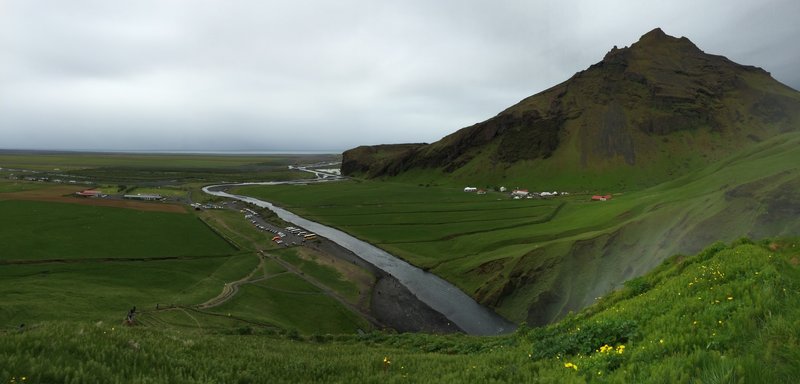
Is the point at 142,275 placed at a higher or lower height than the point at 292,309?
higher

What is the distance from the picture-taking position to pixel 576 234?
2692 inches

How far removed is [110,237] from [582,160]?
169 meters

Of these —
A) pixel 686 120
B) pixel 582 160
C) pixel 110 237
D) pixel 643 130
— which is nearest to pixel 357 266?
pixel 110 237

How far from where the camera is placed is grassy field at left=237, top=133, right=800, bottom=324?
44.4 m

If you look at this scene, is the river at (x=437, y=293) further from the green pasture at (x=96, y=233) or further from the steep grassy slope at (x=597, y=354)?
the steep grassy slope at (x=597, y=354)

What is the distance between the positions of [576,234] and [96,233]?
301 feet

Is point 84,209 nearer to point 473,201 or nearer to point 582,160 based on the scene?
point 473,201

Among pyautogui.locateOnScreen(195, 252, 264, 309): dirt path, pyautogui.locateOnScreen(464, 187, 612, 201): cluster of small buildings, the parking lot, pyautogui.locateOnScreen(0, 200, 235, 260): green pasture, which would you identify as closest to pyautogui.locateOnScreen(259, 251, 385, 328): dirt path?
pyautogui.locateOnScreen(195, 252, 264, 309): dirt path

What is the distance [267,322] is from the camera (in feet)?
147

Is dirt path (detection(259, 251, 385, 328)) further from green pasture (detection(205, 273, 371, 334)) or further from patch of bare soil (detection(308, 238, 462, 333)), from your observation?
green pasture (detection(205, 273, 371, 334))

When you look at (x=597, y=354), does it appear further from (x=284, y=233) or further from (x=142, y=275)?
(x=284, y=233)

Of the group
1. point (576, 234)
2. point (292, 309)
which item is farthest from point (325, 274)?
point (576, 234)

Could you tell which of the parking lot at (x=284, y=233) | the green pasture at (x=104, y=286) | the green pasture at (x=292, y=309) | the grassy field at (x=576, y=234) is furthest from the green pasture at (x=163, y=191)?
the green pasture at (x=292, y=309)

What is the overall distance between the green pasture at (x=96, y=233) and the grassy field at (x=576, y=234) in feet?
121
